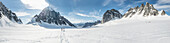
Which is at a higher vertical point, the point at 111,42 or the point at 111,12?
the point at 111,12

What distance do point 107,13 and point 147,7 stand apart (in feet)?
310

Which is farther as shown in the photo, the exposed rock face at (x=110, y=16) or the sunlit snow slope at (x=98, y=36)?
the exposed rock face at (x=110, y=16)

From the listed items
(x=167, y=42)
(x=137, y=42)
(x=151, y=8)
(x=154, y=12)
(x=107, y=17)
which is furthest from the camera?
(x=107, y=17)

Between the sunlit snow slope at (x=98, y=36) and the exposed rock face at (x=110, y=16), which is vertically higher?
the exposed rock face at (x=110, y=16)

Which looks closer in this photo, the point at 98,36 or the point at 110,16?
the point at 98,36

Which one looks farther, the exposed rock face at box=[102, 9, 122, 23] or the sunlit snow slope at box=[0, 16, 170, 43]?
the exposed rock face at box=[102, 9, 122, 23]

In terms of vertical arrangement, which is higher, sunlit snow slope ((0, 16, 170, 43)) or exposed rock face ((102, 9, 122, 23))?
exposed rock face ((102, 9, 122, 23))

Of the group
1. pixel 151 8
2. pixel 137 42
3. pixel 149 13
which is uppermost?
pixel 151 8

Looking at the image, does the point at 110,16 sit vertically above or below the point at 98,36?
above

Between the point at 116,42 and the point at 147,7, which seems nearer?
the point at 116,42

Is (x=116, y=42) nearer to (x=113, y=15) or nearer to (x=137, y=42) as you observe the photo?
(x=137, y=42)

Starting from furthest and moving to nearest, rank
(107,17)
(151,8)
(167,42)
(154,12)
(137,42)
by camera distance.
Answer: (107,17)
(151,8)
(154,12)
(137,42)
(167,42)

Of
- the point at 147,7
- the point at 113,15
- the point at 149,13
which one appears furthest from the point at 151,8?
the point at 113,15

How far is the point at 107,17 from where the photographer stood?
191 meters
